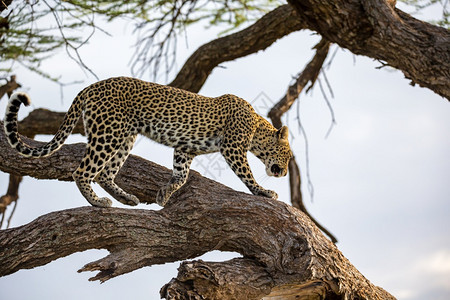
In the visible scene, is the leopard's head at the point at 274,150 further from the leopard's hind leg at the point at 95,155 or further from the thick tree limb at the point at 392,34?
the leopard's hind leg at the point at 95,155

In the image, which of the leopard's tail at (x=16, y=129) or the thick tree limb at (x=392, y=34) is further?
the thick tree limb at (x=392, y=34)

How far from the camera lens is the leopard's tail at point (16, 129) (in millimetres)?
6648

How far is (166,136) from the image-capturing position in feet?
24.9

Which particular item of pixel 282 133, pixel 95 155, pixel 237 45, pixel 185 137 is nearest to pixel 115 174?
pixel 95 155

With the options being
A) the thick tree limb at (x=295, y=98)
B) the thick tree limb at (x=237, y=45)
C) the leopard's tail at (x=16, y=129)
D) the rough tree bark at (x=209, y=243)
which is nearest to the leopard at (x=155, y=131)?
the leopard's tail at (x=16, y=129)

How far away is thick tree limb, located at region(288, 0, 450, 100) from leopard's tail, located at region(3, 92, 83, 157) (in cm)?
265

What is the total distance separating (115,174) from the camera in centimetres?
763

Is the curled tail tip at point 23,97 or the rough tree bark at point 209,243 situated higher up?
the curled tail tip at point 23,97

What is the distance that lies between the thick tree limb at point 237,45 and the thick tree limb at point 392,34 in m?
1.99

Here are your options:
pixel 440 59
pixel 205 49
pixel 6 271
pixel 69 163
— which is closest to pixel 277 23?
pixel 205 49

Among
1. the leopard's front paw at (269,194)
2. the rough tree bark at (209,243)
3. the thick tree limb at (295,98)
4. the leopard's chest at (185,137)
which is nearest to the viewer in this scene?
the rough tree bark at (209,243)

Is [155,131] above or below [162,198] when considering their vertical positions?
above

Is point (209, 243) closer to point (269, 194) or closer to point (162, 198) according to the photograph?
point (162, 198)

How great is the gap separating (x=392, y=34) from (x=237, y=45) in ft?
A: 10.0
